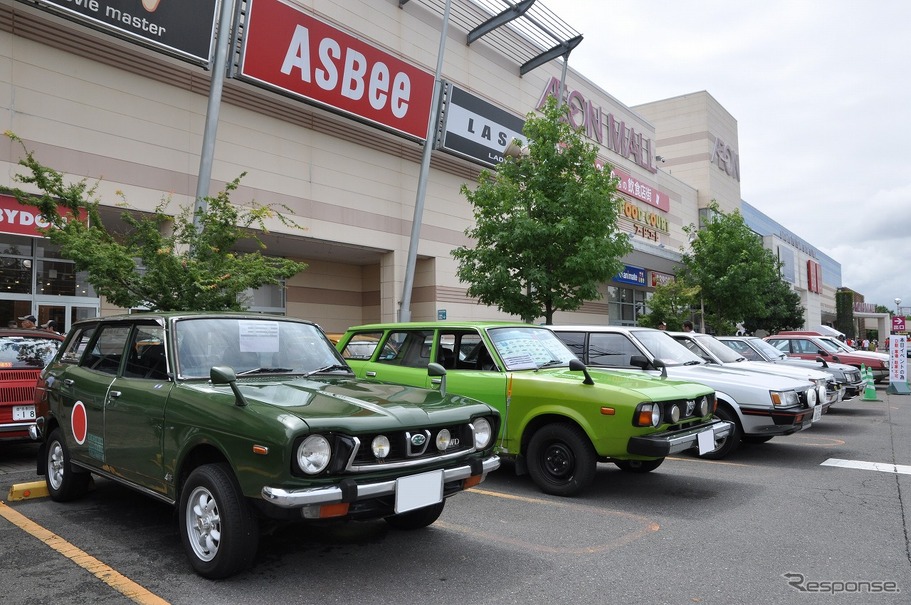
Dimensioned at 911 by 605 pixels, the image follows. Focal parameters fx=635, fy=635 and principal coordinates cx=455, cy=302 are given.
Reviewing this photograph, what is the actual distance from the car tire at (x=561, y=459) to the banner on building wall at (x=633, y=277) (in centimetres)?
2346

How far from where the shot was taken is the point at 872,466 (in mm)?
7504

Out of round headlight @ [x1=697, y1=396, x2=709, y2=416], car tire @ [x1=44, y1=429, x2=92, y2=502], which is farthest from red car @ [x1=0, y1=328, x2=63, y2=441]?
round headlight @ [x1=697, y1=396, x2=709, y2=416]

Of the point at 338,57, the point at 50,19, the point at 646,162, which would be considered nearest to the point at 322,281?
the point at 338,57

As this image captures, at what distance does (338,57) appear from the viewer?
1603 centimetres

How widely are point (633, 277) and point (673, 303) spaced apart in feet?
15.4

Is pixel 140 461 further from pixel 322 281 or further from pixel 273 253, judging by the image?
pixel 322 281

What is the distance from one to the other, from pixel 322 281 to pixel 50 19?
34.6ft

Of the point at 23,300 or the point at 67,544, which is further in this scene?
the point at 23,300

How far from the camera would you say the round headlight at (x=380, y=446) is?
3645 mm

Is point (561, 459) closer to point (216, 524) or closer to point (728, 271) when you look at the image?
point (216, 524)

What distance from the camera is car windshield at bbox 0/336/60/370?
23.8 feet

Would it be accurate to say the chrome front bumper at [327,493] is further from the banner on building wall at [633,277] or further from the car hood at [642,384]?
the banner on building wall at [633,277]

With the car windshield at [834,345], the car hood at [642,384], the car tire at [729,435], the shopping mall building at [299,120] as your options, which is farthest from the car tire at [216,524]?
the car windshield at [834,345]

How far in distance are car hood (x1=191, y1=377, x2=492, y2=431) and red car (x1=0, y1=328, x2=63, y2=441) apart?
14.0 feet
